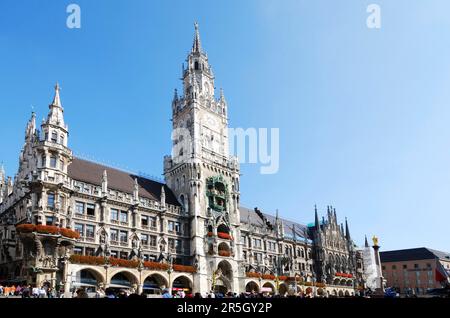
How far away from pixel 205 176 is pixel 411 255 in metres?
101

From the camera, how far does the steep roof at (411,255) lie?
443ft

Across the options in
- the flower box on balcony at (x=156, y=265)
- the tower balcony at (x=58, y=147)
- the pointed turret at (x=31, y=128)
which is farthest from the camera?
the pointed turret at (x=31, y=128)

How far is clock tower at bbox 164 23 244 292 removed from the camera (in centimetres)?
6397

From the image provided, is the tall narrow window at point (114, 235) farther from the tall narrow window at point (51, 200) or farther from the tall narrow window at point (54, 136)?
the tall narrow window at point (54, 136)

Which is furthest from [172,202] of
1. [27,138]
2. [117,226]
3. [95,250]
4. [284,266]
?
[284,266]

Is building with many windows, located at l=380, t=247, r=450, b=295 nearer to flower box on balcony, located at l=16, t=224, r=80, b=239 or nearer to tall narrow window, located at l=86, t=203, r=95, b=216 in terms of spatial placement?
tall narrow window, located at l=86, t=203, r=95, b=216

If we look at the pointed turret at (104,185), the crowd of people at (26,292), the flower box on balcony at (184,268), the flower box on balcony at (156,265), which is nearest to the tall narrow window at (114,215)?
the pointed turret at (104,185)

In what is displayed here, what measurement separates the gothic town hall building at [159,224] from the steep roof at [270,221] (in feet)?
1.52

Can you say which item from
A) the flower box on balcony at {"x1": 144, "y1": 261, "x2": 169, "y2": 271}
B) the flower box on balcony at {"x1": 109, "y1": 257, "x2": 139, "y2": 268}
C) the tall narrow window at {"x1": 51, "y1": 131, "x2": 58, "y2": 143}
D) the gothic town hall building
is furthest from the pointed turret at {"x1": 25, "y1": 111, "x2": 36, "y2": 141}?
the flower box on balcony at {"x1": 144, "y1": 261, "x2": 169, "y2": 271}

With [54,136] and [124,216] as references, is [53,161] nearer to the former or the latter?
[54,136]

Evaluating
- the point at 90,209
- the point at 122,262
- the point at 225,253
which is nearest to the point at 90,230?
the point at 90,209

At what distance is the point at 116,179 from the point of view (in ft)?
202
